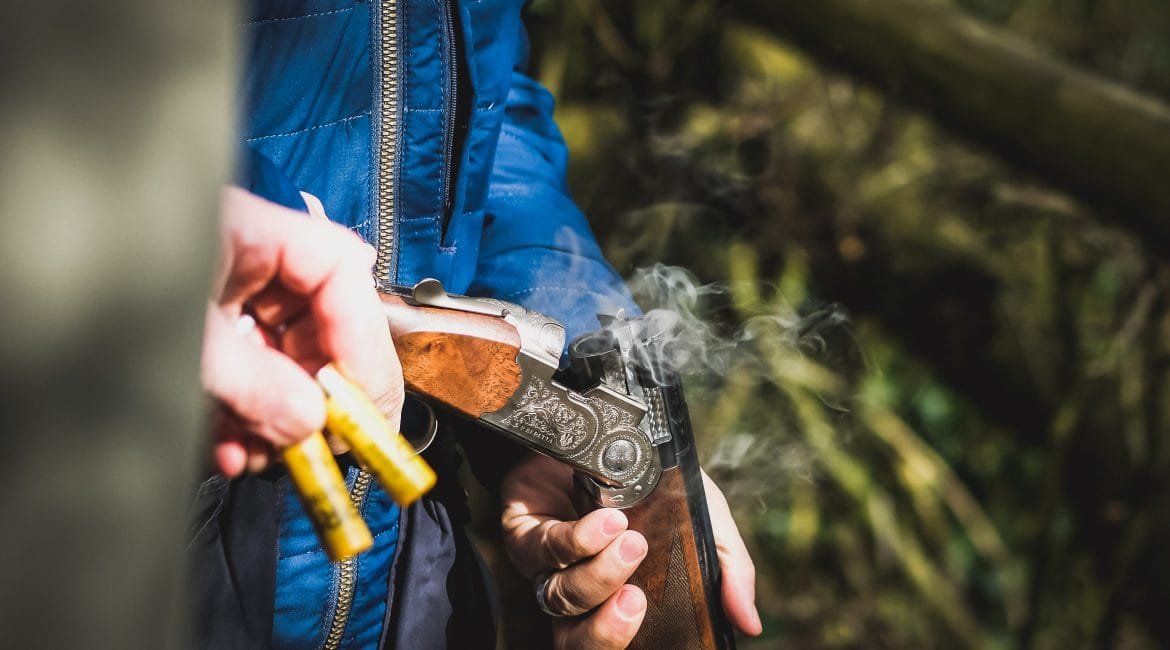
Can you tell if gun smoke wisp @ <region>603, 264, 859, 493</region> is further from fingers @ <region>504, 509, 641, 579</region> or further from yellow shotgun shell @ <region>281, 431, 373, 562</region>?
yellow shotgun shell @ <region>281, 431, 373, 562</region>

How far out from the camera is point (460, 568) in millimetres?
1176

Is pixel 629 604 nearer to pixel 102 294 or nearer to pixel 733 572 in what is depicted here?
pixel 733 572

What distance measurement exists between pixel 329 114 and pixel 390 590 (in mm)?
582

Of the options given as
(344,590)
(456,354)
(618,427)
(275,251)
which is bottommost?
(344,590)

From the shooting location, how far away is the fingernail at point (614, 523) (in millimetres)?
969

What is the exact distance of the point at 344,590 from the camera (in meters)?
1.06

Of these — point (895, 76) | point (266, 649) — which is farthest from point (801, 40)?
point (266, 649)

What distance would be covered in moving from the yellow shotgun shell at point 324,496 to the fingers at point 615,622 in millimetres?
424

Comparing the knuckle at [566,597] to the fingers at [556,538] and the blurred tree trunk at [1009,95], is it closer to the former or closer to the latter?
the fingers at [556,538]

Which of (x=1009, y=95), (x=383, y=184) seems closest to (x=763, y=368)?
(x=1009, y=95)

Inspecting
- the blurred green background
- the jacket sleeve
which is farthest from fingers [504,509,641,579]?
the blurred green background

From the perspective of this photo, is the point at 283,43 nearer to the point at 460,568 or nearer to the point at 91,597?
the point at 460,568

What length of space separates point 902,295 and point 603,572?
1993 millimetres

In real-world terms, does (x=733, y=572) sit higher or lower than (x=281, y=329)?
lower
